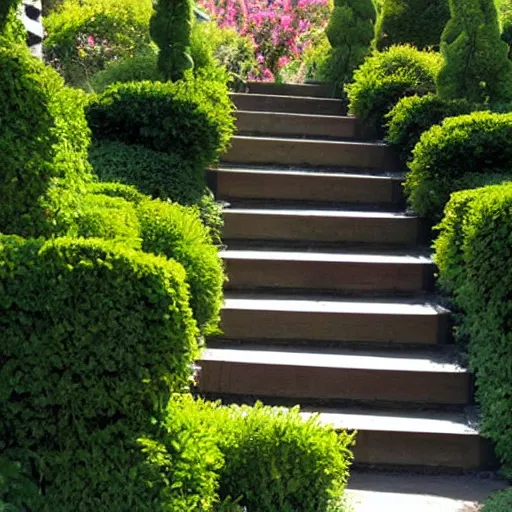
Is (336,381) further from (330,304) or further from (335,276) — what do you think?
(335,276)

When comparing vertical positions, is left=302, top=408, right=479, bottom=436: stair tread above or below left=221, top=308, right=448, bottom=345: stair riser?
below

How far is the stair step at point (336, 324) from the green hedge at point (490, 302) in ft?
1.08

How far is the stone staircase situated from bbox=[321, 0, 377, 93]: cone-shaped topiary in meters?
1.43

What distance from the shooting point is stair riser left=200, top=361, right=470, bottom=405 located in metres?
5.23

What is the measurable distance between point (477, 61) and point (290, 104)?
205 cm

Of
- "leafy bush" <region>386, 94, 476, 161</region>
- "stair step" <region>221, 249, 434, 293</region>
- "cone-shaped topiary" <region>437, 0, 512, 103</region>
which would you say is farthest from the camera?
"cone-shaped topiary" <region>437, 0, 512, 103</region>

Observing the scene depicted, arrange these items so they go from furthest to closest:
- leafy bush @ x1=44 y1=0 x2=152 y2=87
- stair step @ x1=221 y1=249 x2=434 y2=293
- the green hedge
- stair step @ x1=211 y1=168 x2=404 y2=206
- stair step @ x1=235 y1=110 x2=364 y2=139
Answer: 1. leafy bush @ x1=44 y1=0 x2=152 y2=87
2. stair step @ x1=235 y1=110 x2=364 y2=139
3. stair step @ x1=211 y1=168 x2=404 y2=206
4. stair step @ x1=221 y1=249 x2=434 y2=293
5. the green hedge

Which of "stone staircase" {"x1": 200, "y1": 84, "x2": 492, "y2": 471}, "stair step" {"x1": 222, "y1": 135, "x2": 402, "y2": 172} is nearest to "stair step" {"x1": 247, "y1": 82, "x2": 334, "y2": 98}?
"stone staircase" {"x1": 200, "y1": 84, "x2": 492, "y2": 471}

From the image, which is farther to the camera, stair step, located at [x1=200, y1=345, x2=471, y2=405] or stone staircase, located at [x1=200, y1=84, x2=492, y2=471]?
stair step, located at [x1=200, y1=345, x2=471, y2=405]

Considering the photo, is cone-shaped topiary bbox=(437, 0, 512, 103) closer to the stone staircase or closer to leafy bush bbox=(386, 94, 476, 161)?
leafy bush bbox=(386, 94, 476, 161)

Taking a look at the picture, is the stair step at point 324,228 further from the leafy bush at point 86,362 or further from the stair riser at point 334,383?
the leafy bush at point 86,362

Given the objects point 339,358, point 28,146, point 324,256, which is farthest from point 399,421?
point 28,146

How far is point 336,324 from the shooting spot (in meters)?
5.71

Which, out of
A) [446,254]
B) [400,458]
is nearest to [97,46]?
[446,254]
